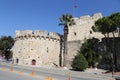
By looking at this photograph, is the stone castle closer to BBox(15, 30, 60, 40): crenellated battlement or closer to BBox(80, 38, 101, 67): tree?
BBox(15, 30, 60, 40): crenellated battlement

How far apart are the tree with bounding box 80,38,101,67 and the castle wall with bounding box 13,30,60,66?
9.24m

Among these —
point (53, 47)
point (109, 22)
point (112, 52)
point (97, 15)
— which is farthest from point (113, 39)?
point (53, 47)

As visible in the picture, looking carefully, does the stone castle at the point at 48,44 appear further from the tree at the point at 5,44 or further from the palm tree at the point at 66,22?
the tree at the point at 5,44

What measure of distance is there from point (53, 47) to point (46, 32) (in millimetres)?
3522

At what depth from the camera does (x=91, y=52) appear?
130ft

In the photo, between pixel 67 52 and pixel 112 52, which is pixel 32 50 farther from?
pixel 112 52

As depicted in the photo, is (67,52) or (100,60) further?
(67,52)

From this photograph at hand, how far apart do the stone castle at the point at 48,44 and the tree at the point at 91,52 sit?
3978 mm

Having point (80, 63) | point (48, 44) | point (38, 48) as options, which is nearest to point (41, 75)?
point (80, 63)

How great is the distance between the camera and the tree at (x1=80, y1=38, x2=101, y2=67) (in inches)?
1562

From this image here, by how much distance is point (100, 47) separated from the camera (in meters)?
41.5

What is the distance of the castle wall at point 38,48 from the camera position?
4659cm

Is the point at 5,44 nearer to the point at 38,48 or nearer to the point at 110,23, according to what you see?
the point at 38,48

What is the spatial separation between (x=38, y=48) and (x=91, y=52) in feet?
40.2
